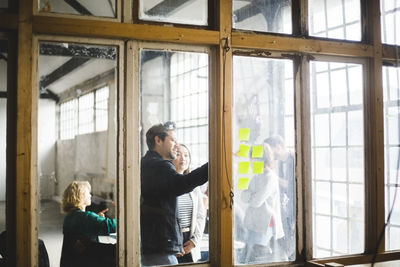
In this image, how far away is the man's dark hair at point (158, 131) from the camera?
3174 millimetres

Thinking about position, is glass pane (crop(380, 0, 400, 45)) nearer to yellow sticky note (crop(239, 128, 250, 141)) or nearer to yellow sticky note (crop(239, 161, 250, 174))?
yellow sticky note (crop(239, 128, 250, 141))

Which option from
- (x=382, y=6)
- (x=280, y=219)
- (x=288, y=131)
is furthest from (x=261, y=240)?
(x=382, y=6)

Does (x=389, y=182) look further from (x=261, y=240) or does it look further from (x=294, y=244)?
(x=261, y=240)

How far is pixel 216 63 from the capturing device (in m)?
3.36

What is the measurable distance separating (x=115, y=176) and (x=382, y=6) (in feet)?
9.23

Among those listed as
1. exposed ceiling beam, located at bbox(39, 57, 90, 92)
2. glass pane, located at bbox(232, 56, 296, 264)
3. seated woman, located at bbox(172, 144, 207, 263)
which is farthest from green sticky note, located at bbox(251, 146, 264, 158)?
exposed ceiling beam, located at bbox(39, 57, 90, 92)

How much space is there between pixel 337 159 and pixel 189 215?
1.39m

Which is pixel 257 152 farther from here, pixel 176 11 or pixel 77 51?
pixel 77 51

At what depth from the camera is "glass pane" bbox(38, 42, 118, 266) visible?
115 inches

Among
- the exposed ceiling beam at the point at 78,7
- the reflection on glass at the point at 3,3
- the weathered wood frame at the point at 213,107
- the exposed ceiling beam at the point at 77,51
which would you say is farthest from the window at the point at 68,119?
the reflection on glass at the point at 3,3

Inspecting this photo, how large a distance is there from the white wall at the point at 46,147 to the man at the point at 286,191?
1635mm

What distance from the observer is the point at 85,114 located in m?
3.02

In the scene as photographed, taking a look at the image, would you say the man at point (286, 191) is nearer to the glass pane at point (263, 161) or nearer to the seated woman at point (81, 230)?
the glass pane at point (263, 161)

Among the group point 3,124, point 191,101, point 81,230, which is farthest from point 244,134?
point 3,124
